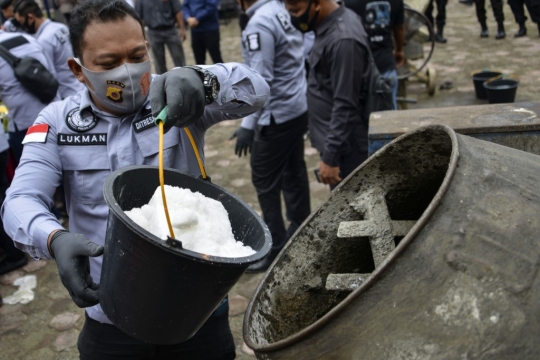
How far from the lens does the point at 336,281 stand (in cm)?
164

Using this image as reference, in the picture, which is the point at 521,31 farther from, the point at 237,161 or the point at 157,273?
the point at 157,273

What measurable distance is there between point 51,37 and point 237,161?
220cm

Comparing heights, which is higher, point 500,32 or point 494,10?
point 494,10

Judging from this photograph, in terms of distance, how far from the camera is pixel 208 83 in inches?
73.1

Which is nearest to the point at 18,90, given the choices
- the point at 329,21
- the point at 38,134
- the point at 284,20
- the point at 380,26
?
the point at 284,20

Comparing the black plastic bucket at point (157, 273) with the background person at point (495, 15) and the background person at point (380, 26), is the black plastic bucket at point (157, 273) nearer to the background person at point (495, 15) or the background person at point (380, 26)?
the background person at point (380, 26)

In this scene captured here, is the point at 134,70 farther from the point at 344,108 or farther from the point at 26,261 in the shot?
the point at 26,261

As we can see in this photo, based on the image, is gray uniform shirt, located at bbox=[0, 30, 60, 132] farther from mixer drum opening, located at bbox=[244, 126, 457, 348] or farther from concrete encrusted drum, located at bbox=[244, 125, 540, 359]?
concrete encrusted drum, located at bbox=[244, 125, 540, 359]

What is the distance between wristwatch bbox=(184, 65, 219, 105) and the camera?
6.07ft

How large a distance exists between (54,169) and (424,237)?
1.29m

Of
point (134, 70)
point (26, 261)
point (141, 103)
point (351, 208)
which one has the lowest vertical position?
point (26, 261)

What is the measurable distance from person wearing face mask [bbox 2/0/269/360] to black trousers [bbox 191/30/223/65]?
6.06m

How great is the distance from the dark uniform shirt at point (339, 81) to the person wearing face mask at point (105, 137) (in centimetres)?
131

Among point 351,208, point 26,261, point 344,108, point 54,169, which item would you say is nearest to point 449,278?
point 351,208
